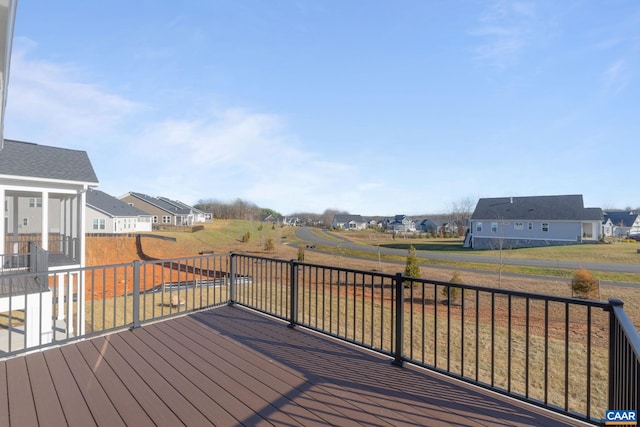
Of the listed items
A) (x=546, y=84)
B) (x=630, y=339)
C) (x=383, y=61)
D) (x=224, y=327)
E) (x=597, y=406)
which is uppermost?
(x=383, y=61)

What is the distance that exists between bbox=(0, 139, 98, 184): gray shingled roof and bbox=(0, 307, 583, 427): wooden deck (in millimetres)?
8471

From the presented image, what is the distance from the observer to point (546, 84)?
31.6ft

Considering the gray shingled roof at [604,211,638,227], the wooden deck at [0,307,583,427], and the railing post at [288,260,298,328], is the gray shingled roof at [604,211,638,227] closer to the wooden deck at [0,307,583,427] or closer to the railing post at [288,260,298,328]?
the railing post at [288,260,298,328]

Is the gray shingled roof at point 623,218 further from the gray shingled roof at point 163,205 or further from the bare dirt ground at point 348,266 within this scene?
the gray shingled roof at point 163,205

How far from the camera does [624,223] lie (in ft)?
172

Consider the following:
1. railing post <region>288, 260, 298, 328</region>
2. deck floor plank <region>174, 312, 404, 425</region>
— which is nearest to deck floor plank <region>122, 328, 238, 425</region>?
deck floor plank <region>174, 312, 404, 425</region>

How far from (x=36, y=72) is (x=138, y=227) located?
29.3m

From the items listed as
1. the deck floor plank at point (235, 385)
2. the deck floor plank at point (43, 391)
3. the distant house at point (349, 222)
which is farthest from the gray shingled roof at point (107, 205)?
the distant house at point (349, 222)

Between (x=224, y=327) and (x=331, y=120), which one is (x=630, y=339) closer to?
(x=224, y=327)

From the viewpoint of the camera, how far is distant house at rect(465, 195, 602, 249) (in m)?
30.9

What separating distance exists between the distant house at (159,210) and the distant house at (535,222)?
39614mm

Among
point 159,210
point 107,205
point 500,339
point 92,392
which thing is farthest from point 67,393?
point 159,210

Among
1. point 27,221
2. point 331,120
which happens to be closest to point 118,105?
point 331,120

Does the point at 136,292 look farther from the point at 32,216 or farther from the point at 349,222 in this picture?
the point at 349,222
